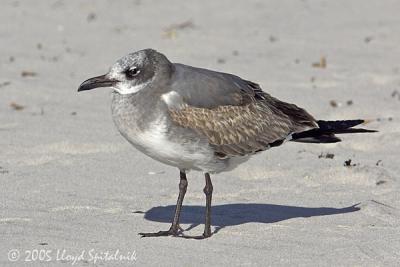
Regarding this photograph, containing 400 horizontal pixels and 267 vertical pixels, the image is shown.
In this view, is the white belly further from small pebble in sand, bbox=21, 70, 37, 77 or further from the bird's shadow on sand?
small pebble in sand, bbox=21, 70, 37, 77

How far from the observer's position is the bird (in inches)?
297

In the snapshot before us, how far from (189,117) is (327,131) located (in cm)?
142

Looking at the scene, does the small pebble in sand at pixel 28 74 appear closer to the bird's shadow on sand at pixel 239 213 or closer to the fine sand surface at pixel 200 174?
the fine sand surface at pixel 200 174

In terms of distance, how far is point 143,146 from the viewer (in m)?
7.53

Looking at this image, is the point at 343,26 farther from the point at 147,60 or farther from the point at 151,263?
the point at 151,263

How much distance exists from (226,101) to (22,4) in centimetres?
1056

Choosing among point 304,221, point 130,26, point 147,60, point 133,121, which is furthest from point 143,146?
point 130,26

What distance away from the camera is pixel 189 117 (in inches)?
303

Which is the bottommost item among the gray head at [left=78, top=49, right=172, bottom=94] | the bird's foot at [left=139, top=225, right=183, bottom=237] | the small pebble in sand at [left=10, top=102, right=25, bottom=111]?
the bird's foot at [left=139, top=225, right=183, bottom=237]

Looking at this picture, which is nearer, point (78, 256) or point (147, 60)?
point (78, 256)

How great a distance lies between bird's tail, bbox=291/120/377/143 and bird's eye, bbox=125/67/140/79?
1.55 m

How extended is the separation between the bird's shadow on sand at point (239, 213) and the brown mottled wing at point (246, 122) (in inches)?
23.6

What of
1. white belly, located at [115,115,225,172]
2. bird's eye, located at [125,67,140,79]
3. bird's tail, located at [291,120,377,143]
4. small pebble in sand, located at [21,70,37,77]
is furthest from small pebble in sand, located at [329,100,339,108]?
bird's eye, located at [125,67,140,79]

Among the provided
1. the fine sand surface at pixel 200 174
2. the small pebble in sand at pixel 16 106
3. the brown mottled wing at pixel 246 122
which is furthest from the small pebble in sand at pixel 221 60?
the brown mottled wing at pixel 246 122
